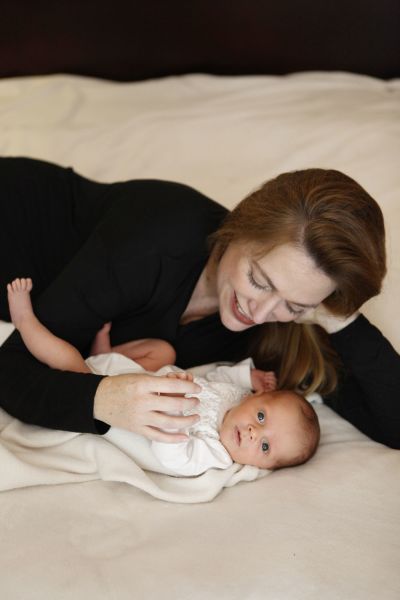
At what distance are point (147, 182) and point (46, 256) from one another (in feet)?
1.06

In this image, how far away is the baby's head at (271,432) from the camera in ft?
4.71

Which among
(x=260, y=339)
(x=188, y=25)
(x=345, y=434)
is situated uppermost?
(x=188, y=25)

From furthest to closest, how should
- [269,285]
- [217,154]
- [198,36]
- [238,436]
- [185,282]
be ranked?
[198,36] < [217,154] < [185,282] < [238,436] < [269,285]

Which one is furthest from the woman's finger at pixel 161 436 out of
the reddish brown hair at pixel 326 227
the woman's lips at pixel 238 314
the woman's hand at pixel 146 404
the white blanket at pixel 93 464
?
the reddish brown hair at pixel 326 227

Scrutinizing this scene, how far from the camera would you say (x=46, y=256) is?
1.67 metres

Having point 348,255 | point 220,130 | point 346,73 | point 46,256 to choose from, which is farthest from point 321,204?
point 346,73

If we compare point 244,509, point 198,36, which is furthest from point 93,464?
point 198,36

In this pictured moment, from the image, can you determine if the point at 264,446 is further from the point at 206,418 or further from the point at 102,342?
the point at 102,342

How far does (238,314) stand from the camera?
1.45 meters

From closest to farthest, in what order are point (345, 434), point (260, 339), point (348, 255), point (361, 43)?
point (348, 255) → point (345, 434) → point (260, 339) → point (361, 43)

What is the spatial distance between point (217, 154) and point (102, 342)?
36.1 inches

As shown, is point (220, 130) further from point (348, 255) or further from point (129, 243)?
point (348, 255)

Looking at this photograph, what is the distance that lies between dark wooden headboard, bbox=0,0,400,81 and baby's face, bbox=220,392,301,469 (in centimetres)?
159

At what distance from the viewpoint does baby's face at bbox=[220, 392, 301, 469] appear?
A: 4.71 ft
